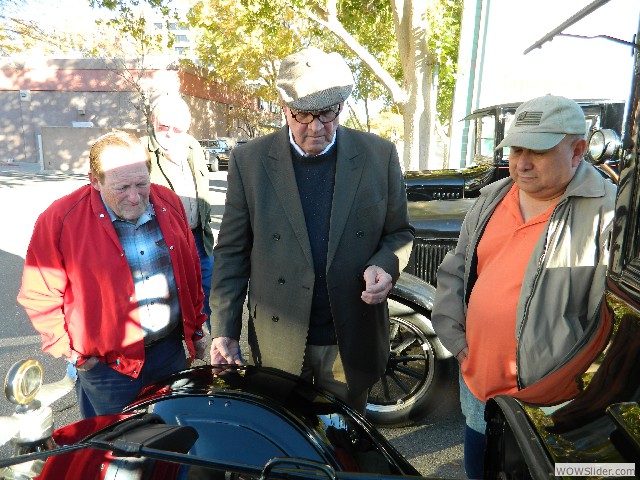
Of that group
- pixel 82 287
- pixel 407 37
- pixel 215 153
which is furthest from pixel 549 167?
pixel 215 153

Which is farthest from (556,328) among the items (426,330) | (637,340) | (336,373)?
(426,330)

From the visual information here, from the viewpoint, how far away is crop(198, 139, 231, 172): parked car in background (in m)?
24.0

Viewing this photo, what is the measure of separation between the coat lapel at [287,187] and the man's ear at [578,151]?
3.16 ft

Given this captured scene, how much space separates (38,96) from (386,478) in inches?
1319

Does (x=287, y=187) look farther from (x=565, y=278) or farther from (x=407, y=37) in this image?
(x=407, y=37)

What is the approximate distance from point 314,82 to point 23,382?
4.22 feet

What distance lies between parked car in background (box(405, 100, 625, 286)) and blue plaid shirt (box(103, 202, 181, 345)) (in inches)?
81.9

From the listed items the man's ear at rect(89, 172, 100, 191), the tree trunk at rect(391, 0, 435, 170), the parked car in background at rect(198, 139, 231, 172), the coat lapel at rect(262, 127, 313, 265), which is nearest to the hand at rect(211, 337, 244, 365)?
the coat lapel at rect(262, 127, 313, 265)

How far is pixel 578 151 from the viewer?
1805 mm

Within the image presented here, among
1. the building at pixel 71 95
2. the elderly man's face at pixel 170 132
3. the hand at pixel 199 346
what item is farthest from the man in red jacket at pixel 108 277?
the building at pixel 71 95

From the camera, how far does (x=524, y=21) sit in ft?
38.9

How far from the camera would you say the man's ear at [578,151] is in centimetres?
179

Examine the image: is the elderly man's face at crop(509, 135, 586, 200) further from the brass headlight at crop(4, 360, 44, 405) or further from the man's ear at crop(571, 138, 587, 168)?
the brass headlight at crop(4, 360, 44, 405)

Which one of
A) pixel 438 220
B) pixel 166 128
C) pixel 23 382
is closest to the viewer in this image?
pixel 23 382
